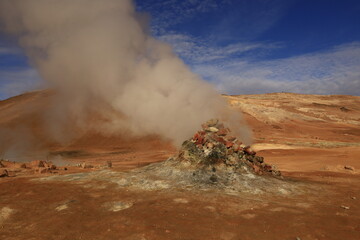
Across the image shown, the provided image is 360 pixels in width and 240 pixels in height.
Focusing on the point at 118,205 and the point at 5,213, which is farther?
the point at 118,205

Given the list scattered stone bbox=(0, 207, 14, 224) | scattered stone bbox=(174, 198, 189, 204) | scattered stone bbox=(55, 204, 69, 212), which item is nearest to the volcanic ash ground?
scattered stone bbox=(174, 198, 189, 204)

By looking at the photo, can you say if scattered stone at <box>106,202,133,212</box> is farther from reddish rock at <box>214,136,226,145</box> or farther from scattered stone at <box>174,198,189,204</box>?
reddish rock at <box>214,136,226,145</box>

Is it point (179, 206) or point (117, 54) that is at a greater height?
point (117, 54)

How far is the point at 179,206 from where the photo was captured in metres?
6.55

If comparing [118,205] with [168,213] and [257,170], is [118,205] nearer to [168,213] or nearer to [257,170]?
[168,213]

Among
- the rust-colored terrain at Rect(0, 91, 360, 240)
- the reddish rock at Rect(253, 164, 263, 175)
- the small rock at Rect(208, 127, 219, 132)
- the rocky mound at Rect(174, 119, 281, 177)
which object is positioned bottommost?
the rust-colored terrain at Rect(0, 91, 360, 240)

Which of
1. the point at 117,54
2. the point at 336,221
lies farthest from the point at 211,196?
the point at 117,54

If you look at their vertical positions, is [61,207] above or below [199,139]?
below

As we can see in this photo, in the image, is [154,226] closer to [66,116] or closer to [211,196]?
[211,196]

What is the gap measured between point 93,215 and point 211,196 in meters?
3.22

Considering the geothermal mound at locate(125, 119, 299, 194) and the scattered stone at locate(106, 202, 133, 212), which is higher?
the geothermal mound at locate(125, 119, 299, 194)

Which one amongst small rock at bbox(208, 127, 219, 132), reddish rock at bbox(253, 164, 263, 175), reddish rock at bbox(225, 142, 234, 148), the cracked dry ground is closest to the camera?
the cracked dry ground

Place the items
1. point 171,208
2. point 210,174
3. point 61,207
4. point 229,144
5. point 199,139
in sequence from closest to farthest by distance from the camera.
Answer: point 171,208, point 61,207, point 210,174, point 229,144, point 199,139

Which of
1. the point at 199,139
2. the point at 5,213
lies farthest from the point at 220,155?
the point at 5,213
